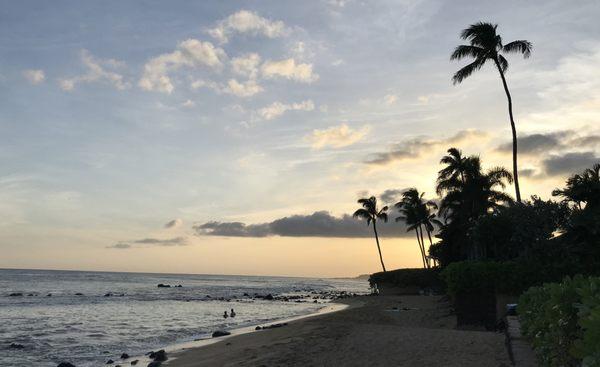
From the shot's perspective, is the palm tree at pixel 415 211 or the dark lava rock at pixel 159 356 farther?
the palm tree at pixel 415 211

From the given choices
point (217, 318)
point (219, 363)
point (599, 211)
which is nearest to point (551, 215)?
point (599, 211)

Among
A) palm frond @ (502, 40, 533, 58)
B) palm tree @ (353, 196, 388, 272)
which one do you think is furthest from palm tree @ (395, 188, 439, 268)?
palm frond @ (502, 40, 533, 58)

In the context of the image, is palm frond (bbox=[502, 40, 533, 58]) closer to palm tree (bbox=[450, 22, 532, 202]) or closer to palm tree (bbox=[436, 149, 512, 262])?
palm tree (bbox=[450, 22, 532, 202])

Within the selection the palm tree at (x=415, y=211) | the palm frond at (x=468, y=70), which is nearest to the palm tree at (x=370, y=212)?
the palm tree at (x=415, y=211)

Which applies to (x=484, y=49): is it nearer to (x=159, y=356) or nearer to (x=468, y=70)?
(x=468, y=70)

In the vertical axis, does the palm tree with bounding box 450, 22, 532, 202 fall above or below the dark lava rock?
above

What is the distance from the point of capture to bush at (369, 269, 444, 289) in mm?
56438

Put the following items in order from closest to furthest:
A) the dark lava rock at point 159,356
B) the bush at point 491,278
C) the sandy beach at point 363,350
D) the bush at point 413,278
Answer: the sandy beach at point 363,350 → the dark lava rock at point 159,356 → the bush at point 491,278 → the bush at point 413,278

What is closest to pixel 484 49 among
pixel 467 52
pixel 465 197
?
pixel 467 52

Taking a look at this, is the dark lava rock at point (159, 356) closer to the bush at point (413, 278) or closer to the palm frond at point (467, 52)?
the palm frond at point (467, 52)

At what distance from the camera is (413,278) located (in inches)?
2328

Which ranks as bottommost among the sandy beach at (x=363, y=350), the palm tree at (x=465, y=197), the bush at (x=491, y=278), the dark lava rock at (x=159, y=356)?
the dark lava rock at (x=159, y=356)

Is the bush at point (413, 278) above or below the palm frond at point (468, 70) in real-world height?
below

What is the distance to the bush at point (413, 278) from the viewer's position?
56.4 metres
